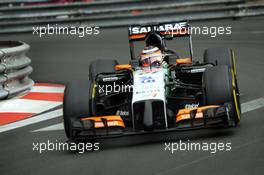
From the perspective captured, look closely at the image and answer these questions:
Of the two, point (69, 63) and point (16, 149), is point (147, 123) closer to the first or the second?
point (16, 149)

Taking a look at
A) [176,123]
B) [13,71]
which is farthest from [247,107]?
[13,71]

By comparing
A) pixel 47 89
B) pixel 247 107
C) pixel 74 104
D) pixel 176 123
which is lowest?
pixel 47 89

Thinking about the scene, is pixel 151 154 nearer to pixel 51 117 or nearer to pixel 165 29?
pixel 51 117

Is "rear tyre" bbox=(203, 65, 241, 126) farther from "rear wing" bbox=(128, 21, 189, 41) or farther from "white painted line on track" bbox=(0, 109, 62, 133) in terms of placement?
"white painted line on track" bbox=(0, 109, 62, 133)

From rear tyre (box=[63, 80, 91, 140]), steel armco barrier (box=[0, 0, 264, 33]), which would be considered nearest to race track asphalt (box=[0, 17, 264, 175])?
rear tyre (box=[63, 80, 91, 140])

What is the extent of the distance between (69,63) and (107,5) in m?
4.47

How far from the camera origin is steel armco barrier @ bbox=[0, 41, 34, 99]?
10531 mm

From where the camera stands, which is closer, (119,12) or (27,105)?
(27,105)

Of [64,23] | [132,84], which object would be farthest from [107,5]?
[132,84]

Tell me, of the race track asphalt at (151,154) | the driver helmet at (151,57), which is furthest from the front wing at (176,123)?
the driver helmet at (151,57)

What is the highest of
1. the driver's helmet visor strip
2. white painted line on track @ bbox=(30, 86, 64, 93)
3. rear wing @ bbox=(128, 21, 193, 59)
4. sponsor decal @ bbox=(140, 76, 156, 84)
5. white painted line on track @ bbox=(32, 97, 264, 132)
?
rear wing @ bbox=(128, 21, 193, 59)

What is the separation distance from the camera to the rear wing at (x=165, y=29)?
9.77 meters

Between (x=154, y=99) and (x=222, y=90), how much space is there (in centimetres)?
77

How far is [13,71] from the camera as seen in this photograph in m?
10.8
